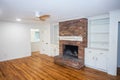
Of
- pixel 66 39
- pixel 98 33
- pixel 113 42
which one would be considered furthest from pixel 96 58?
pixel 66 39

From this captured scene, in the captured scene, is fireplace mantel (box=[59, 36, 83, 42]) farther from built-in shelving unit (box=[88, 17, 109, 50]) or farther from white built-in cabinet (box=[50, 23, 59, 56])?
white built-in cabinet (box=[50, 23, 59, 56])

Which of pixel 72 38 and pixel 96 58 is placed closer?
pixel 96 58

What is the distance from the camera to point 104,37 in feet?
12.5

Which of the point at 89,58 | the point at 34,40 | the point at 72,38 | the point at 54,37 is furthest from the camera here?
the point at 34,40

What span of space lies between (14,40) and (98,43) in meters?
5.12

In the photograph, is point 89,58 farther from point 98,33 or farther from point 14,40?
point 14,40

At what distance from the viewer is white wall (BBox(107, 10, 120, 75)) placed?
10.2 ft

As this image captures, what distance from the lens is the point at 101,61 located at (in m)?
3.54

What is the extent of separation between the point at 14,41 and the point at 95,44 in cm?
499

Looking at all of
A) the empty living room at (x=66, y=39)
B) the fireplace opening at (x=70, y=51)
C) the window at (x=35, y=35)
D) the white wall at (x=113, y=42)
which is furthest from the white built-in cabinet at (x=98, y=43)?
the window at (x=35, y=35)

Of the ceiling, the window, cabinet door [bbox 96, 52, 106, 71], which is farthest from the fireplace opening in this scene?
the window

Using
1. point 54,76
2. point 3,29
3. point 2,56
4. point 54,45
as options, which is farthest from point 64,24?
point 2,56

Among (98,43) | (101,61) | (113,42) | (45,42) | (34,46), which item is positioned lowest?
(101,61)

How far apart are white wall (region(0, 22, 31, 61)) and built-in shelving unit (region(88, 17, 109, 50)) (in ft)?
14.4
